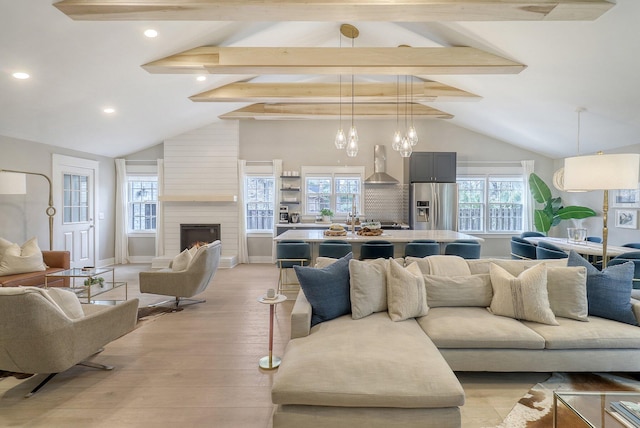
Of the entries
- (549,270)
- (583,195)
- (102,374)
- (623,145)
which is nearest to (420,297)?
(549,270)

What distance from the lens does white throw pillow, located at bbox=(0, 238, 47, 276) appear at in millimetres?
4484

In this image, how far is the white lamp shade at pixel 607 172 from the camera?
9.79ft

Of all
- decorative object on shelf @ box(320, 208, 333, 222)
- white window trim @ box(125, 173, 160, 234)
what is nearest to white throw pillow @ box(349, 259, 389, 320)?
decorative object on shelf @ box(320, 208, 333, 222)

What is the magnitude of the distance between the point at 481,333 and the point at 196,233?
6.90 m

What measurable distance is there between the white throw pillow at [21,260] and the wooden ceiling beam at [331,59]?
2.99 metres

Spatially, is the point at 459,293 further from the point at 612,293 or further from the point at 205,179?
the point at 205,179

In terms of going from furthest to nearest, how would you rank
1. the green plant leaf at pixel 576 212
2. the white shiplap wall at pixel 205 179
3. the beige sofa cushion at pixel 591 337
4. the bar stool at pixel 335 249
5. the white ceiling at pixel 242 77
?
the white shiplap wall at pixel 205 179
the green plant leaf at pixel 576 212
the bar stool at pixel 335 249
the white ceiling at pixel 242 77
the beige sofa cushion at pixel 591 337

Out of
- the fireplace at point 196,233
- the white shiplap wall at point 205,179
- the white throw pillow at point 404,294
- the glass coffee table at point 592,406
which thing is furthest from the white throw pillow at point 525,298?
the fireplace at point 196,233

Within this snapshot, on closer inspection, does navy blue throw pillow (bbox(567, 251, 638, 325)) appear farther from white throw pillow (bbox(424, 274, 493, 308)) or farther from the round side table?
the round side table

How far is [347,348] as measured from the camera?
2195 millimetres

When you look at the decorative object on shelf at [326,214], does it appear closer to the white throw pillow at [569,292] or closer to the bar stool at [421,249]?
the bar stool at [421,249]

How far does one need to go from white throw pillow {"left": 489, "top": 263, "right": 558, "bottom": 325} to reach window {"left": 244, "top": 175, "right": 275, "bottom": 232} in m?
6.02

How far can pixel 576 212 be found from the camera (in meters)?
6.62

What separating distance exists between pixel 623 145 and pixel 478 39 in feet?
12.9
